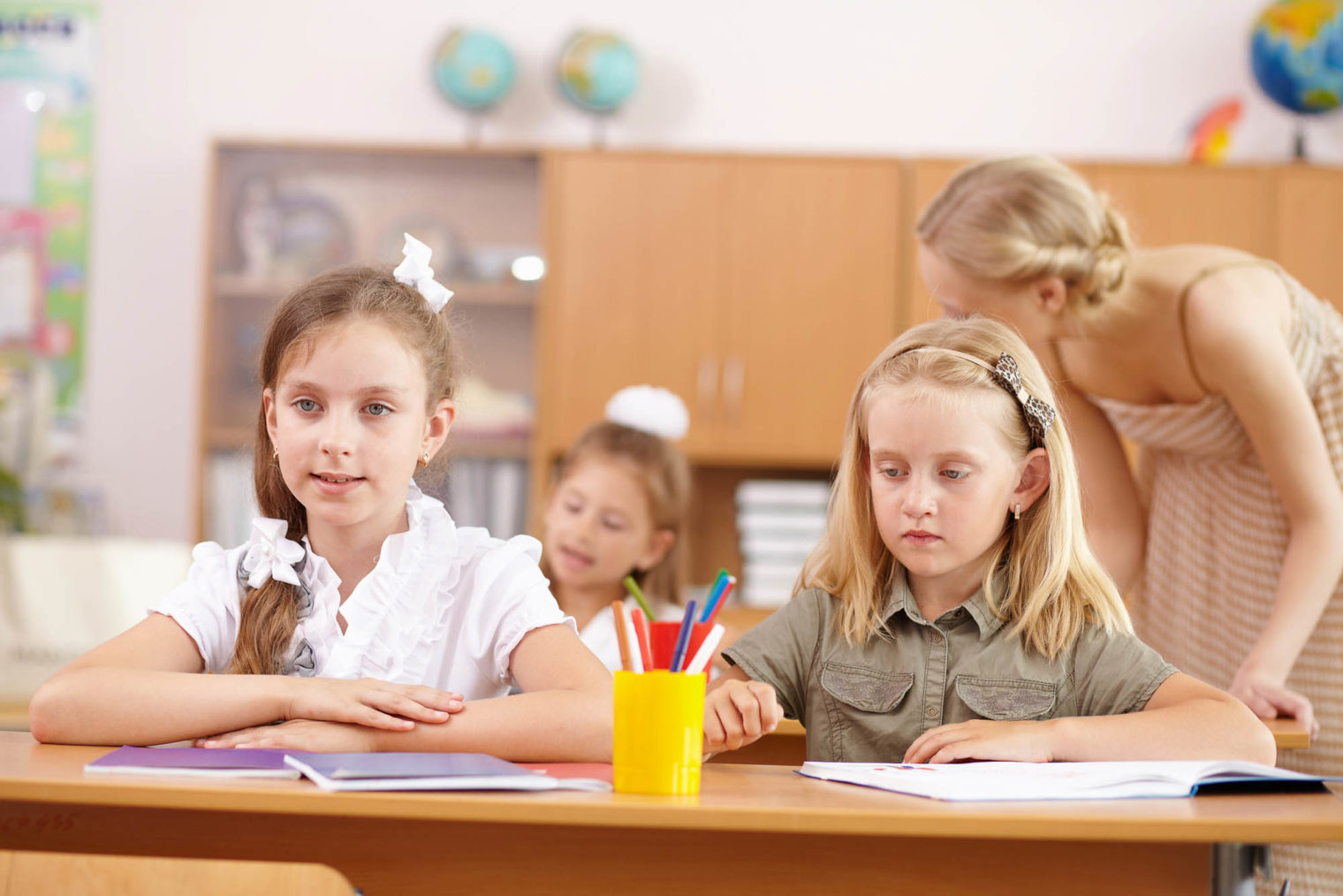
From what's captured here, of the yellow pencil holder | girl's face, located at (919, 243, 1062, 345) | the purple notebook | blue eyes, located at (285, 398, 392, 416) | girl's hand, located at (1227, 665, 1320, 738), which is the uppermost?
girl's face, located at (919, 243, 1062, 345)

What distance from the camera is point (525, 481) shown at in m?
3.54

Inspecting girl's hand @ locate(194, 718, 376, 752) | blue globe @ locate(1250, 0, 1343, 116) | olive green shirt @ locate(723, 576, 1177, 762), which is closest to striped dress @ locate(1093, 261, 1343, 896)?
olive green shirt @ locate(723, 576, 1177, 762)

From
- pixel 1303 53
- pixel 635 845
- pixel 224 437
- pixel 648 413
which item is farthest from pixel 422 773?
pixel 1303 53

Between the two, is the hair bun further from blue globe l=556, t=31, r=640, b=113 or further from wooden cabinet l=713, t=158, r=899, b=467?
blue globe l=556, t=31, r=640, b=113

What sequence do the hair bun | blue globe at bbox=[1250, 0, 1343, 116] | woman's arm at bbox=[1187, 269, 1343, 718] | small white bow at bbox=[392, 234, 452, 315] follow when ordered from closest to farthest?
small white bow at bbox=[392, 234, 452, 315], woman's arm at bbox=[1187, 269, 1343, 718], the hair bun, blue globe at bbox=[1250, 0, 1343, 116]

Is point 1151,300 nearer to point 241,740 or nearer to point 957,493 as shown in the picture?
point 957,493

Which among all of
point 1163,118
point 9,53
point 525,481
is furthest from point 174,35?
point 1163,118

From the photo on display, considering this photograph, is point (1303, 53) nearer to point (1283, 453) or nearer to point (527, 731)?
point (1283, 453)

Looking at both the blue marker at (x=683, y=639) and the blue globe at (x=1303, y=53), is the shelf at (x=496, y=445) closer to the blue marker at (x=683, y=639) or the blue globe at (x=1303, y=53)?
the blue globe at (x=1303, y=53)

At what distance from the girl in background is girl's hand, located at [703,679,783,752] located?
3.34 feet

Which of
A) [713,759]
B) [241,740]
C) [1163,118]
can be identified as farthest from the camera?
[1163,118]

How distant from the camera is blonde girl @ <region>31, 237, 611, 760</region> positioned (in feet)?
4.18

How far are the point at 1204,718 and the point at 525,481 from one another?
255 centimetres

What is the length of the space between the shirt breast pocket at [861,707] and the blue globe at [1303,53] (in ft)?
8.72
